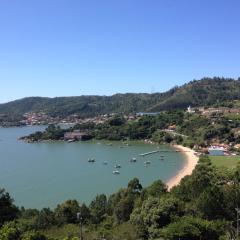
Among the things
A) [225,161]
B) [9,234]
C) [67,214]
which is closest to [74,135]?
[225,161]

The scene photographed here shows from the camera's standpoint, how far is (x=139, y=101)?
120625 mm

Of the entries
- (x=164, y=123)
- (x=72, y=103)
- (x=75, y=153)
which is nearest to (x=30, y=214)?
(x=75, y=153)

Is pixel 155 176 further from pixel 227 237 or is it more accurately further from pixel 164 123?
pixel 164 123

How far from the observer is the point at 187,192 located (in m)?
18.8

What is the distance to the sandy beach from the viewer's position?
1222 inches

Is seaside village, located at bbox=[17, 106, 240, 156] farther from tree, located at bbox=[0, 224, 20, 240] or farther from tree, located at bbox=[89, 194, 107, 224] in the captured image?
tree, located at bbox=[0, 224, 20, 240]

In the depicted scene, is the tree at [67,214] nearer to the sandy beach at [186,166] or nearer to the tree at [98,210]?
the tree at [98,210]

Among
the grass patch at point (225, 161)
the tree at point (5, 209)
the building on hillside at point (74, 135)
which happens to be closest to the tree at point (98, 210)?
the tree at point (5, 209)

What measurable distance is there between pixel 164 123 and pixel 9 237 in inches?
2323

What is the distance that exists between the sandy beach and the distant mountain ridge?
42046 mm

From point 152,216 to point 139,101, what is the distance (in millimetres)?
106489

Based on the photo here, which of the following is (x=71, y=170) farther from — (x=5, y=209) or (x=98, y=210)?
(x=5, y=209)

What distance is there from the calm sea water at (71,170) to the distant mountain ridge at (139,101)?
145ft

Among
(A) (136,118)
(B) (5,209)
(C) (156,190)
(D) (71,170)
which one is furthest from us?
(A) (136,118)
